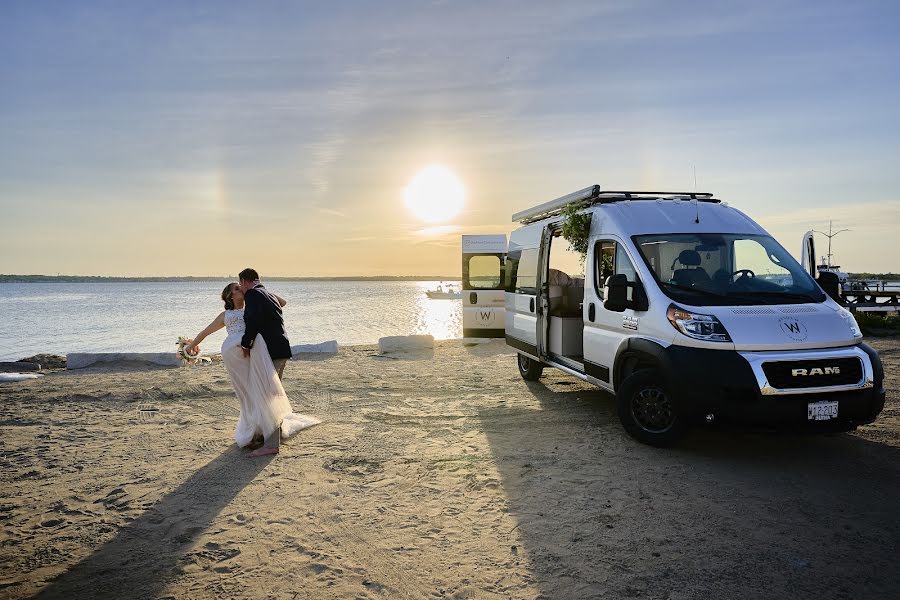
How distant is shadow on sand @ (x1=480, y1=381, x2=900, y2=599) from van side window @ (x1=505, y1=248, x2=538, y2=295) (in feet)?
10.1

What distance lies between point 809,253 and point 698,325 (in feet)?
10.1

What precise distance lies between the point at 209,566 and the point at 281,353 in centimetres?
297

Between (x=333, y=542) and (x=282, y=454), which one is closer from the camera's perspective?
(x=333, y=542)

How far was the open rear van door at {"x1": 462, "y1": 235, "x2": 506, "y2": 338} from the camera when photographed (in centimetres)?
1895

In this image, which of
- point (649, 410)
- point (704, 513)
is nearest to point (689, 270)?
point (649, 410)

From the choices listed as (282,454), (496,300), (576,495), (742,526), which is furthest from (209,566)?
(496,300)

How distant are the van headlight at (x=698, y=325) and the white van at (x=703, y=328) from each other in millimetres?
10

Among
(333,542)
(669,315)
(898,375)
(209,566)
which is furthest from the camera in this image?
(898,375)

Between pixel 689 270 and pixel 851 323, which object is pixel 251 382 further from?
pixel 851 323

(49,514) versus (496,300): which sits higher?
(496,300)

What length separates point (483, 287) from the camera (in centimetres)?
1898

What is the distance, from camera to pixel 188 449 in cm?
679

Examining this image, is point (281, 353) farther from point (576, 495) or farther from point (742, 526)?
point (742, 526)

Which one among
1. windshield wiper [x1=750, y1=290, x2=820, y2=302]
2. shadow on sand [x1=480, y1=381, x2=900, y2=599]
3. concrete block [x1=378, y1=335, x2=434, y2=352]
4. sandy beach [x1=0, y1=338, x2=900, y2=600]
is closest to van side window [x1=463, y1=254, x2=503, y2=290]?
concrete block [x1=378, y1=335, x2=434, y2=352]
